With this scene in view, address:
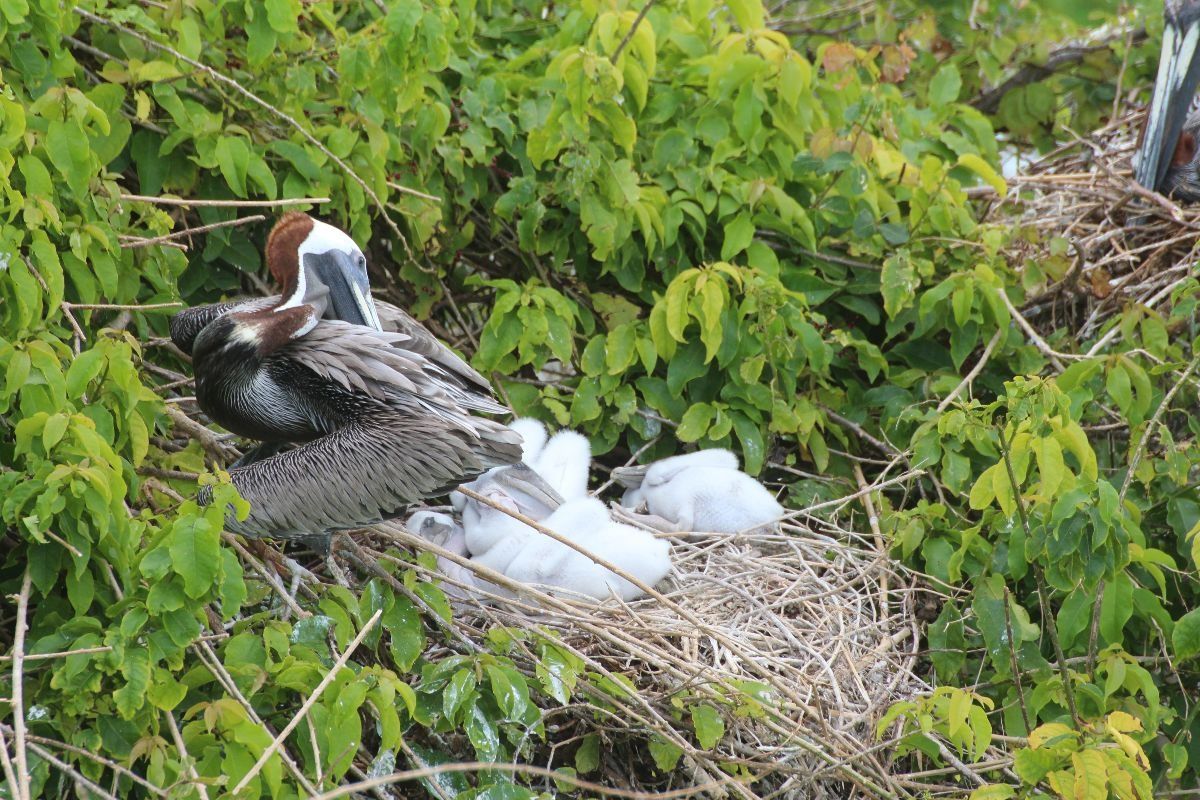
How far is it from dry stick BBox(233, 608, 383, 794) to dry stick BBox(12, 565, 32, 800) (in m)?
0.39

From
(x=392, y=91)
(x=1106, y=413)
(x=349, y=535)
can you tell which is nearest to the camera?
(x=349, y=535)

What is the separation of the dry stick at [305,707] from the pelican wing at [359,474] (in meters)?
0.28

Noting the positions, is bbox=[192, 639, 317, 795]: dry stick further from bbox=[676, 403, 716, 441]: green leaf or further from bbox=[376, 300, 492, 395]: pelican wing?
bbox=[676, 403, 716, 441]: green leaf

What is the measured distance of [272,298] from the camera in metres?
3.98

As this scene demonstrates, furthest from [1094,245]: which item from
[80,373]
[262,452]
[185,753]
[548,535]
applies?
[185,753]

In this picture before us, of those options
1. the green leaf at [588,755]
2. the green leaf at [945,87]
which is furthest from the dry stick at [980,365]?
the green leaf at [588,755]

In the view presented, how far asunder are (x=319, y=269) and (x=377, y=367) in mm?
394

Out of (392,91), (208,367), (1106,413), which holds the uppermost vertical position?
(392,91)

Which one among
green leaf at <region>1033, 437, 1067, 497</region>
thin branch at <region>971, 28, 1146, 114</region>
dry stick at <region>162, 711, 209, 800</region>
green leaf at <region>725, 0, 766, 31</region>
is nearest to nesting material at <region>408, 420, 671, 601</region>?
dry stick at <region>162, 711, 209, 800</region>

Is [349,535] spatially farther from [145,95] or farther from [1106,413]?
[1106,413]

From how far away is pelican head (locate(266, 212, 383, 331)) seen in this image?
154 inches

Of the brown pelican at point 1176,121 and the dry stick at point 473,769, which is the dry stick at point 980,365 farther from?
the dry stick at point 473,769

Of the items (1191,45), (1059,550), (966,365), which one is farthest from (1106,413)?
(1191,45)

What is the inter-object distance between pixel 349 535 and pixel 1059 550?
185 centimetres
